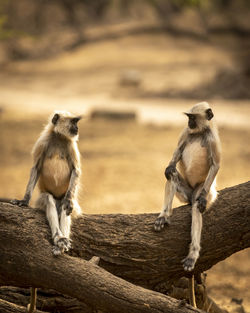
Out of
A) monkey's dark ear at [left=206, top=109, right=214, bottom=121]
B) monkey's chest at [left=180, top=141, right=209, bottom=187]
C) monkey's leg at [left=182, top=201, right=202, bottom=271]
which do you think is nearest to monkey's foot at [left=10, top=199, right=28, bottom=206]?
monkey's leg at [left=182, top=201, right=202, bottom=271]

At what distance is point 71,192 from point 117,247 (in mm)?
750

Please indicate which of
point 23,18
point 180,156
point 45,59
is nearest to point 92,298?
point 180,156

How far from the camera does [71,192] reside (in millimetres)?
5449

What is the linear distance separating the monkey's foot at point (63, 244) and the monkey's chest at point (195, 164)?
162cm

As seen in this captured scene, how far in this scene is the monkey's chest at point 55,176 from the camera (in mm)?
5637

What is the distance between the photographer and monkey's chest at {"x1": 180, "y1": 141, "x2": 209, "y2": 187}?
18.9 ft

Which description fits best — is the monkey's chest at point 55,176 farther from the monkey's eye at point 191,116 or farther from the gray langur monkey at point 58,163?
the monkey's eye at point 191,116

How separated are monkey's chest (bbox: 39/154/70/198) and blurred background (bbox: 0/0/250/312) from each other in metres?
2.95

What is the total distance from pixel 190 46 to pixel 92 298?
1215 inches

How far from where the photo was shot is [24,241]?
15.2ft

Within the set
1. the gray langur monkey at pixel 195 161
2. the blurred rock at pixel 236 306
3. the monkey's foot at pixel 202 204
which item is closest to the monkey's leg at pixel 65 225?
the gray langur monkey at pixel 195 161

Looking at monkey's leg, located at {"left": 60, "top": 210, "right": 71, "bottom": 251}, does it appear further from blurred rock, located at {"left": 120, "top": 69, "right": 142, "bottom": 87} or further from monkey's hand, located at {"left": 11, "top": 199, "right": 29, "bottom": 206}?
blurred rock, located at {"left": 120, "top": 69, "right": 142, "bottom": 87}

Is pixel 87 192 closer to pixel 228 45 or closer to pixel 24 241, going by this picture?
pixel 24 241

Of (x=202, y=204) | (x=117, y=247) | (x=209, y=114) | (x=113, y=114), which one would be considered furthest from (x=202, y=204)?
(x=113, y=114)
